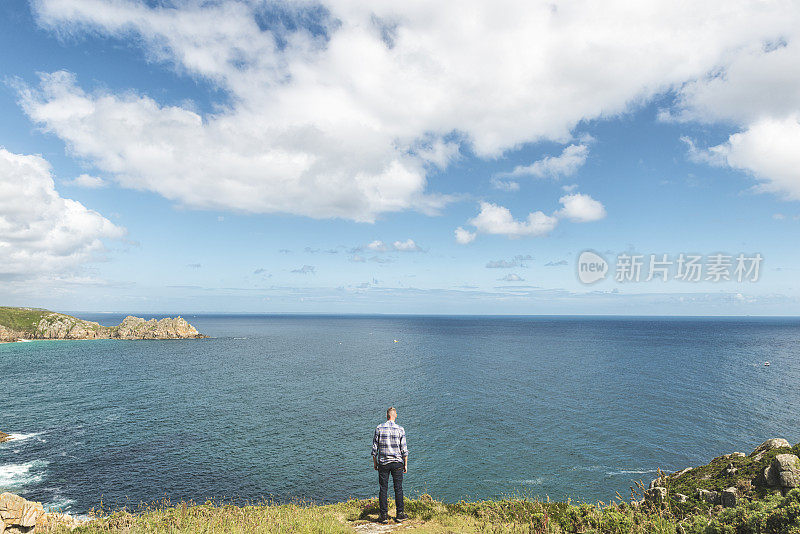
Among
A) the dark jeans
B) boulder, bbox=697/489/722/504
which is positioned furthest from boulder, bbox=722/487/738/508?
the dark jeans

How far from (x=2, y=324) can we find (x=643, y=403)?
205m

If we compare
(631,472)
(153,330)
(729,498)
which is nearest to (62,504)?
(729,498)

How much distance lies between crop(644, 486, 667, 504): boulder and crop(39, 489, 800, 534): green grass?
2.97 ft

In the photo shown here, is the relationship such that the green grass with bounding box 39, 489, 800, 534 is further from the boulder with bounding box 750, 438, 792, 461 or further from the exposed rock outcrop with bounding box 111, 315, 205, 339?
the exposed rock outcrop with bounding box 111, 315, 205, 339

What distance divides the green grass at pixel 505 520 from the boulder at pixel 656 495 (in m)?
0.91

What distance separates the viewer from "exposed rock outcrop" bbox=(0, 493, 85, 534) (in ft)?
50.8

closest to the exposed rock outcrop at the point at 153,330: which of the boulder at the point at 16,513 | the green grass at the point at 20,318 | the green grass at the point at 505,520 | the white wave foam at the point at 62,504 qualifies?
the green grass at the point at 20,318

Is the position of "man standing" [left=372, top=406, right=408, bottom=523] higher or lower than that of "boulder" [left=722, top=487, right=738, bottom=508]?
higher

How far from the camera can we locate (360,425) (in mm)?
48031

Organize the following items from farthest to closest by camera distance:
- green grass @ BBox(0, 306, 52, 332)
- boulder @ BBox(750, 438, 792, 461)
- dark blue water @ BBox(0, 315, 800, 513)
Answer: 1. green grass @ BBox(0, 306, 52, 332)
2. dark blue water @ BBox(0, 315, 800, 513)
3. boulder @ BBox(750, 438, 792, 461)

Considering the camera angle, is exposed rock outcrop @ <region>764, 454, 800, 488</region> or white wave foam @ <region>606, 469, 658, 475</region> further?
white wave foam @ <region>606, 469, 658, 475</region>

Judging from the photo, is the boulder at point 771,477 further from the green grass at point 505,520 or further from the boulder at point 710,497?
the green grass at point 505,520

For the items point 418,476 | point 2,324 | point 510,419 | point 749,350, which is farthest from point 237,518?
point 2,324

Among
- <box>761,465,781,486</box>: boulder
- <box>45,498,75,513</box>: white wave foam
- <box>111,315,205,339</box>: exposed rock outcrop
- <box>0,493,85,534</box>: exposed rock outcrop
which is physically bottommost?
<box>45,498,75,513</box>: white wave foam
